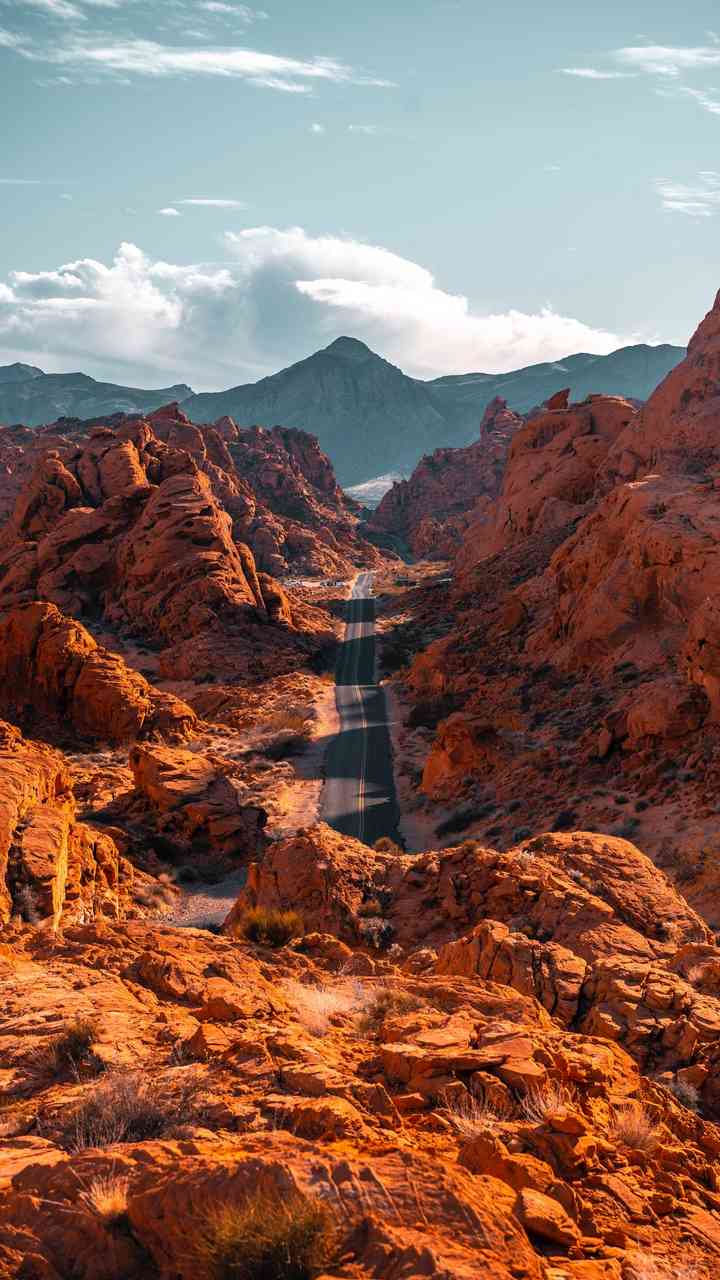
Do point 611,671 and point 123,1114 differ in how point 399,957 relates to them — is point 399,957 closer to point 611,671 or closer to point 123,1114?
point 123,1114

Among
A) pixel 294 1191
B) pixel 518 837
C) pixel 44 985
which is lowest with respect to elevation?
pixel 518 837

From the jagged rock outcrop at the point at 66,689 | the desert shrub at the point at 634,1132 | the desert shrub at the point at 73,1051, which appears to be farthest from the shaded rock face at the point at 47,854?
the jagged rock outcrop at the point at 66,689

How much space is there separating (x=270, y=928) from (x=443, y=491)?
146675 mm

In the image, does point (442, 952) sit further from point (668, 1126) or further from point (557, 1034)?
point (668, 1126)

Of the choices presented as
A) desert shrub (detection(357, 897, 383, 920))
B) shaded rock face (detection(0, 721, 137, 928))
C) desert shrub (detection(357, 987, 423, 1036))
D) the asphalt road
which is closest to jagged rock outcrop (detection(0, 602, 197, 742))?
the asphalt road

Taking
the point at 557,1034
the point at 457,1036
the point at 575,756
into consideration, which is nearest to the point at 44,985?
the point at 457,1036

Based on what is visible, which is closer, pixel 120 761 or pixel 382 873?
pixel 382 873

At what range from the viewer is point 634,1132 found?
24.0 feet

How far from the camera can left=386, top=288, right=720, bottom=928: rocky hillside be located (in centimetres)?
2698

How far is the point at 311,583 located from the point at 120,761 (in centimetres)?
6971

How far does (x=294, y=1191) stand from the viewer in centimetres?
522

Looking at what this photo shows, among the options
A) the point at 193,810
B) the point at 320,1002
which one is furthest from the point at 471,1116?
the point at 193,810

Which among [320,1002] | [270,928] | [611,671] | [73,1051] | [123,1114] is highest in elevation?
[123,1114]

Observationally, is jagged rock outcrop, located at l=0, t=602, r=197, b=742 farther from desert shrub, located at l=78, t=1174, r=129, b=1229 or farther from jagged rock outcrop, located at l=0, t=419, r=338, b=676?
desert shrub, located at l=78, t=1174, r=129, b=1229
